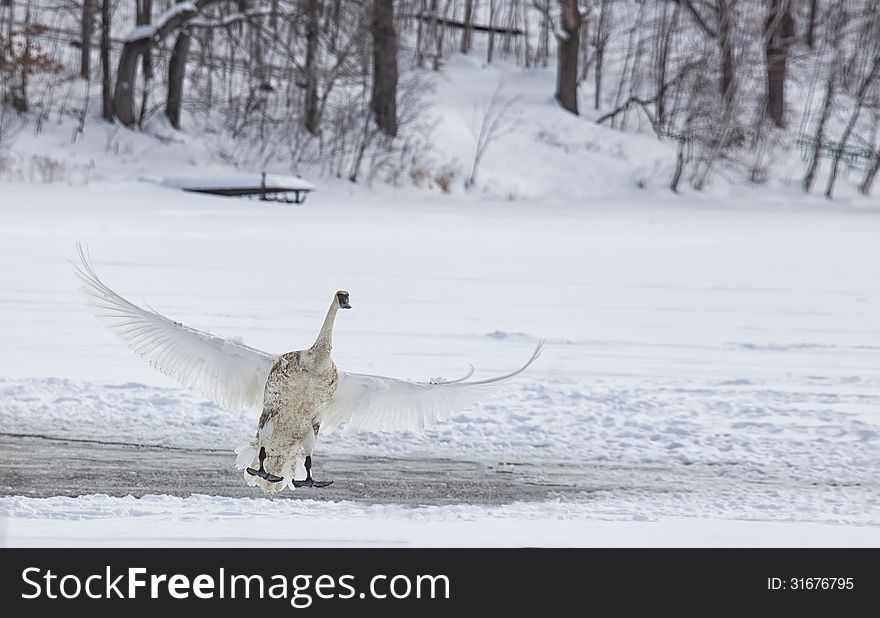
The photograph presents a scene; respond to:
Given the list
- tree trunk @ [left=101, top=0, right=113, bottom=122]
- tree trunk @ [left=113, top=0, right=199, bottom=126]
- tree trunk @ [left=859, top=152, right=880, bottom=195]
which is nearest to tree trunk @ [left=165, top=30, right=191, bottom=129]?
tree trunk @ [left=113, top=0, right=199, bottom=126]

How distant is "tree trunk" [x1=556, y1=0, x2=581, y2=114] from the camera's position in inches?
1348

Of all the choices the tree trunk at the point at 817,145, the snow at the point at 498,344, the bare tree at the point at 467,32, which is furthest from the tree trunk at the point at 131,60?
the tree trunk at the point at 817,145

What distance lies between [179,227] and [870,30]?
2660 centimetres

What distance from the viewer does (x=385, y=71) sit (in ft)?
97.6

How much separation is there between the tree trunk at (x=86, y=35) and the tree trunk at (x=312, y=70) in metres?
5.44

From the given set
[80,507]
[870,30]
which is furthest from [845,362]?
[870,30]

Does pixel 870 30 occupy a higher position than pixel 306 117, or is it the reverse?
pixel 870 30

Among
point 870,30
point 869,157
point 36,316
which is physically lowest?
point 36,316

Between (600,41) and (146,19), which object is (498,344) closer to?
(146,19)

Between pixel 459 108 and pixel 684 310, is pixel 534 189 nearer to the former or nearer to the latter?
pixel 459 108

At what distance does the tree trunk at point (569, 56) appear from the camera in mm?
34250

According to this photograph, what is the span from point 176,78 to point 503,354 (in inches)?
815

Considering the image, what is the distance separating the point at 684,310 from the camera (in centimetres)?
1378

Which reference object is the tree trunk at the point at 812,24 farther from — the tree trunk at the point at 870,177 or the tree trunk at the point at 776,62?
the tree trunk at the point at 870,177
